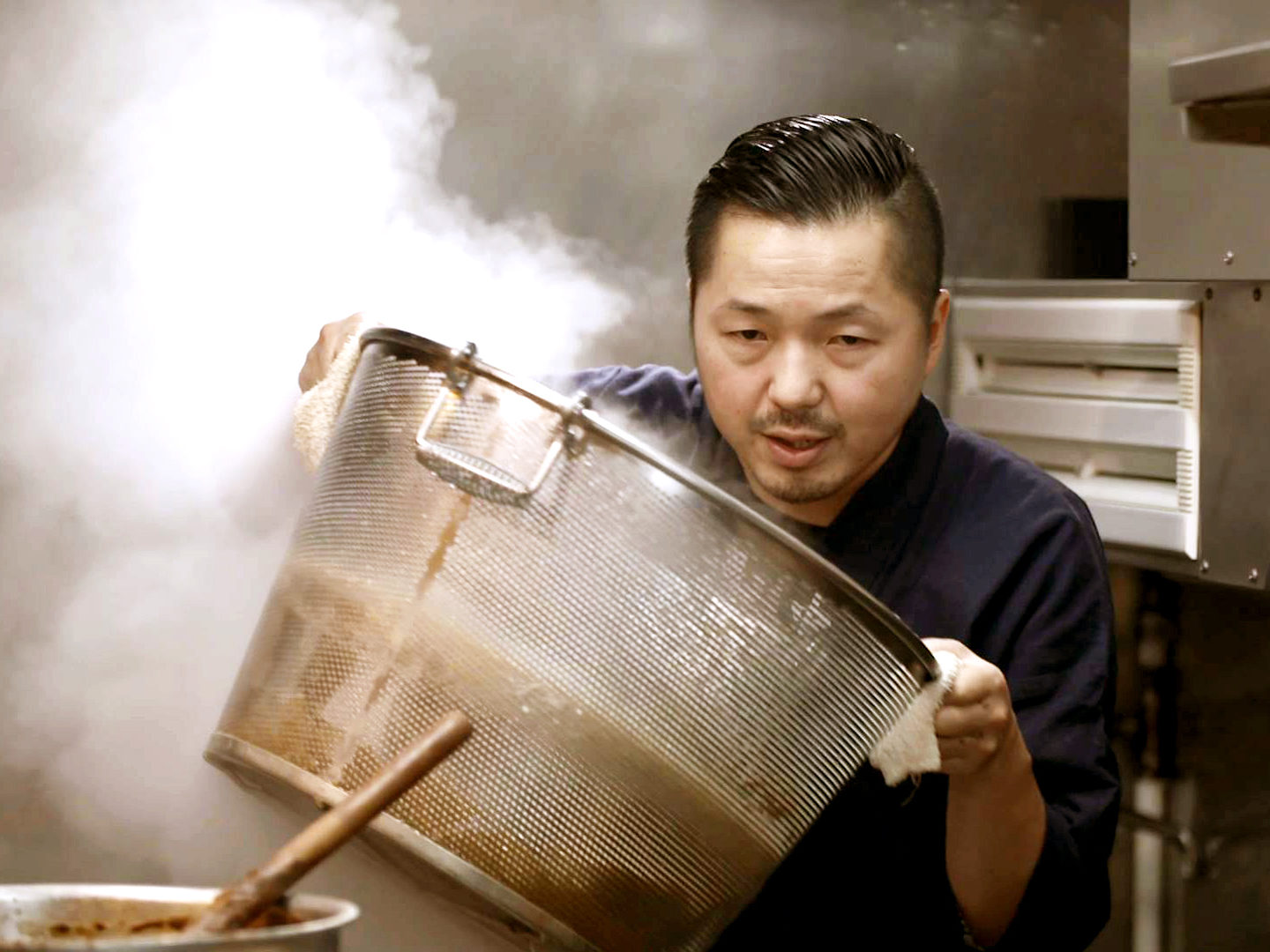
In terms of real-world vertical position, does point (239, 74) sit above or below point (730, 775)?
above

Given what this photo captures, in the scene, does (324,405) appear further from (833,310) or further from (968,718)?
(968,718)

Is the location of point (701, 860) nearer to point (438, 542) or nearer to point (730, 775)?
point (730, 775)

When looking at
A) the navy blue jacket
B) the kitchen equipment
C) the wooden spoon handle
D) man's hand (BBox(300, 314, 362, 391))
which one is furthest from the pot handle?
the kitchen equipment

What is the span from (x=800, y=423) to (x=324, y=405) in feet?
1.39

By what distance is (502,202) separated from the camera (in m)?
1.70

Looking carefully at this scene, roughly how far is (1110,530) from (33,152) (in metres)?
1.32

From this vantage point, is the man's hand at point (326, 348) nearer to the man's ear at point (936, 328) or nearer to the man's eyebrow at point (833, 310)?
the man's eyebrow at point (833, 310)

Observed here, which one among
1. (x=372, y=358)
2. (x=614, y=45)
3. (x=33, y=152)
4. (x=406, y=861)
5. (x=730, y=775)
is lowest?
(x=406, y=861)

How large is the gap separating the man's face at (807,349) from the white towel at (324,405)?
32cm

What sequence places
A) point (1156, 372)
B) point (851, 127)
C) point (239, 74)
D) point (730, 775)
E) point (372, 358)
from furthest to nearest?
point (1156, 372) → point (239, 74) → point (851, 127) → point (372, 358) → point (730, 775)

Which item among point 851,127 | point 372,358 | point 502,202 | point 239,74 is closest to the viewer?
point 372,358

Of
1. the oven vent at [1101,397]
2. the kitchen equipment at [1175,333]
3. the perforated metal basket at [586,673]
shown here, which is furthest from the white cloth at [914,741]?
the oven vent at [1101,397]

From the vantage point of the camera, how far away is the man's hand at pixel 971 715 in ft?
3.59

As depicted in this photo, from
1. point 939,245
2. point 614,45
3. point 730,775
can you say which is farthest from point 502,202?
point 730,775
